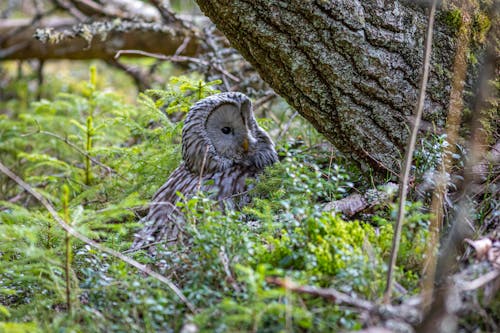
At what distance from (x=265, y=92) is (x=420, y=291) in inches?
119

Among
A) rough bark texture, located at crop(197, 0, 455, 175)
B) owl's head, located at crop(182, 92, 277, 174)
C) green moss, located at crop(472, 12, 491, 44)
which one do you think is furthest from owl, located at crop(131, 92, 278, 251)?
green moss, located at crop(472, 12, 491, 44)

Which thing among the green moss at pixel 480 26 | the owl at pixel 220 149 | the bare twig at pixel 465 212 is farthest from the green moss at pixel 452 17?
the owl at pixel 220 149

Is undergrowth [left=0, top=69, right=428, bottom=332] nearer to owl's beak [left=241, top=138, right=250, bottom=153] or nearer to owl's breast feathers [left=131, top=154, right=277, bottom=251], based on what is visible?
owl's breast feathers [left=131, top=154, right=277, bottom=251]

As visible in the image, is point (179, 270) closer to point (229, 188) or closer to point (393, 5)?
point (229, 188)

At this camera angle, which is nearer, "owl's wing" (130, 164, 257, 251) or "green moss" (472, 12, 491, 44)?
"green moss" (472, 12, 491, 44)

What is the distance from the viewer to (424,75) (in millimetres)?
2406

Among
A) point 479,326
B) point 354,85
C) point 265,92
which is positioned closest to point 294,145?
point 265,92

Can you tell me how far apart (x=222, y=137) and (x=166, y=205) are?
0.58 metres

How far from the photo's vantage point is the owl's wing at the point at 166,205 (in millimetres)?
3469

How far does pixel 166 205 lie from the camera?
369 cm

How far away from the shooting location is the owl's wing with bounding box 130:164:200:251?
11.4 ft

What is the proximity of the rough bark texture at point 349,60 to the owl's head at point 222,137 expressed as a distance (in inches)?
21.0

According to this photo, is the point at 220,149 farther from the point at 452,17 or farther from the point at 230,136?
the point at 452,17

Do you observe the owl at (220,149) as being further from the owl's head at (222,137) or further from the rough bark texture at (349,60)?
the rough bark texture at (349,60)
